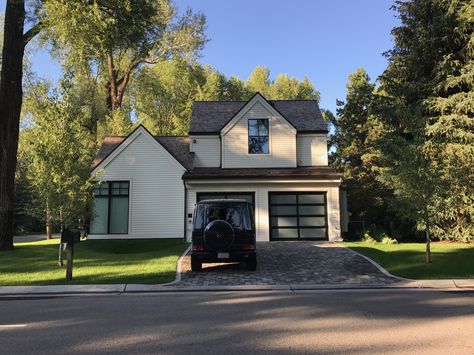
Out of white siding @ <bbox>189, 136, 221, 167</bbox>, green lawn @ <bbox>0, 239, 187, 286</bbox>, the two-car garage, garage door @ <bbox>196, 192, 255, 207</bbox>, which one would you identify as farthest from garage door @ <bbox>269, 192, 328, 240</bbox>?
green lawn @ <bbox>0, 239, 187, 286</bbox>

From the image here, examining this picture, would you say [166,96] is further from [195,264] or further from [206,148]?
[195,264]

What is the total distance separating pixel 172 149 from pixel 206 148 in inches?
82.8

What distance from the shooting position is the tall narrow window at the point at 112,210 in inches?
909

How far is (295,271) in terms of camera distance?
13906mm

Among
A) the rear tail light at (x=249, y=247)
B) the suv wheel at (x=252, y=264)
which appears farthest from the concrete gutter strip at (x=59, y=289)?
the suv wheel at (x=252, y=264)

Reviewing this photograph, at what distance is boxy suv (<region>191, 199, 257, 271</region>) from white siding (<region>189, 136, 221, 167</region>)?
1147cm

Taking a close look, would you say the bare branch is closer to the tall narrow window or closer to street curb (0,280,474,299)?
the tall narrow window

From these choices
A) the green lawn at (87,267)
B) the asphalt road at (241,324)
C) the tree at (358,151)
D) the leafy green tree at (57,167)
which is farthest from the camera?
the tree at (358,151)

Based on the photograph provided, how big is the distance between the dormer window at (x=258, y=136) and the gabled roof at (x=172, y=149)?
3.60 metres

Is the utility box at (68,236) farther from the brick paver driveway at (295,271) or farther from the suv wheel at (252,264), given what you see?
the suv wheel at (252,264)

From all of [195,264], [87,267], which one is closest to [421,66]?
[195,264]

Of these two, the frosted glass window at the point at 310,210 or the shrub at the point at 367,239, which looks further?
the frosted glass window at the point at 310,210

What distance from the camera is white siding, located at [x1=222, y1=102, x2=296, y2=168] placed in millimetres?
24000

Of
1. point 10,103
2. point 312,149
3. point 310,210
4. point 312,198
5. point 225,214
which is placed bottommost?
point 225,214
